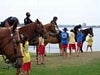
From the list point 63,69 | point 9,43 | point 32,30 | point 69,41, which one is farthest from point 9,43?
point 69,41

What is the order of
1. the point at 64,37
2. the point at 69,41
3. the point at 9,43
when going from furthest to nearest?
the point at 69,41
the point at 64,37
the point at 9,43

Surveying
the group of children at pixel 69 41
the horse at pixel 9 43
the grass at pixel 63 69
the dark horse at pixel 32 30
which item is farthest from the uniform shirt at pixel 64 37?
the horse at pixel 9 43

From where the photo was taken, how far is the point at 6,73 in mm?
14930

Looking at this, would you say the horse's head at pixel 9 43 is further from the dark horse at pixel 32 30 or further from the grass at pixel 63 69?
the grass at pixel 63 69

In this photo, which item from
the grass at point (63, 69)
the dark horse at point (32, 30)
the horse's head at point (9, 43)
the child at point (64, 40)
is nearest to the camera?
the horse's head at point (9, 43)

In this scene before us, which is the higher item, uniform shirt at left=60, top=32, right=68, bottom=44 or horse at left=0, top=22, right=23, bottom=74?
uniform shirt at left=60, top=32, right=68, bottom=44

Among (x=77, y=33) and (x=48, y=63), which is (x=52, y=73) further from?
(x=77, y=33)

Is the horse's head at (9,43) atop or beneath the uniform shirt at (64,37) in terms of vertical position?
beneath

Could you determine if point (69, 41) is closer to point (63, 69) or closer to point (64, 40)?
point (64, 40)

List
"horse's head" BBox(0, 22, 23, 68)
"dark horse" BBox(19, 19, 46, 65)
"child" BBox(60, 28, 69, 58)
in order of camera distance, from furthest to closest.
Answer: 1. "child" BBox(60, 28, 69, 58)
2. "dark horse" BBox(19, 19, 46, 65)
3. "horse's head" BBox(0, 22, 23, 68)

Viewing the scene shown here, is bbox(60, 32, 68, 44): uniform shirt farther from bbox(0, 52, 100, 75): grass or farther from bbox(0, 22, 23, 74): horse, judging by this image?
bbox(0, 22, 23, 74): horse

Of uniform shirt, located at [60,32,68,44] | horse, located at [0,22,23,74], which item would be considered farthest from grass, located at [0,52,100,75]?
horse, located at [0,22,23,74]

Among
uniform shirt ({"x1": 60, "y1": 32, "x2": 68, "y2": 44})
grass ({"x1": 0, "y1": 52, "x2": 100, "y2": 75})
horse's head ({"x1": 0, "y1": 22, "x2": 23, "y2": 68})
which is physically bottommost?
grass ({"x1": 0, "y1": 52, "x2": 100, "y2": 75})

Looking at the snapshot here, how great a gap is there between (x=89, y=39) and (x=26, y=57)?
1702cm
